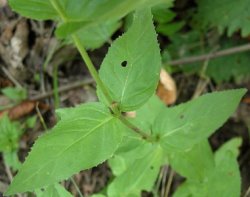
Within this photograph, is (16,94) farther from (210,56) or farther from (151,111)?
(210,56)

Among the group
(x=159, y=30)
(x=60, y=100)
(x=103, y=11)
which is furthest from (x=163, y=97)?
(x=103, y=11)

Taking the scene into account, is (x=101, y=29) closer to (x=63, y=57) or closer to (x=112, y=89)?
(x=63, y=57)

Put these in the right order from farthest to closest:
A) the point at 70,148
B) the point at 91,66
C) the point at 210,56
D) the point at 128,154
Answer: the point at 210,56, the point at 128,154, the point at 70,148, the point at 91,66

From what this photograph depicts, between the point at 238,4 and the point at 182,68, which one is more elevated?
the point at 238,4

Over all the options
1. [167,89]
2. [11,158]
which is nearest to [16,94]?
[11,158]

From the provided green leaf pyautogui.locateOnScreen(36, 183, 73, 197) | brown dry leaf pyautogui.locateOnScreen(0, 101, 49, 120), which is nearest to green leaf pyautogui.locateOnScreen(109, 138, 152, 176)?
green leaf pyautogui.locateOnScreen(36, 183, 73, 197)

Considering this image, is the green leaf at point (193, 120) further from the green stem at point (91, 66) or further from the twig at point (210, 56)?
the twig at point (210, 56)

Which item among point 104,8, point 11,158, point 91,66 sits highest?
point 104,8
